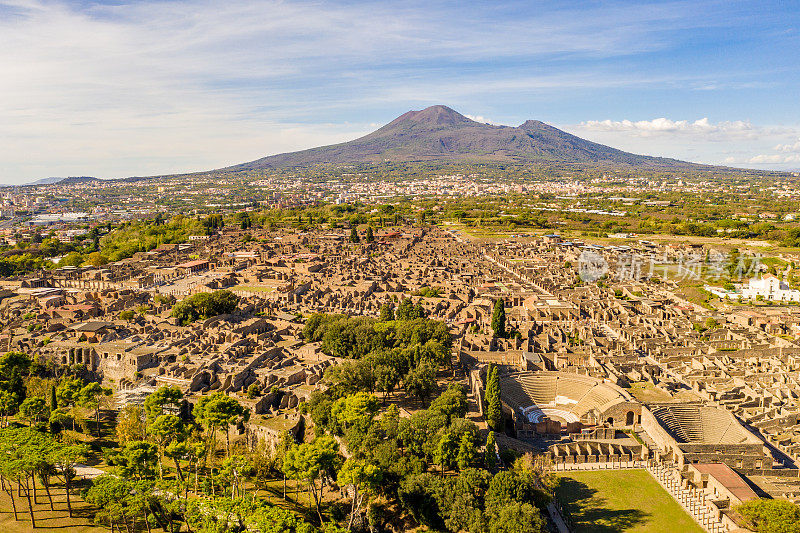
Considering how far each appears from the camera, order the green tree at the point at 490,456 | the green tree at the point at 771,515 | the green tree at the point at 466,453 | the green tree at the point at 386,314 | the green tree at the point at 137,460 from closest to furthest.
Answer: the green tree at the point at 771,515 < the green tree at the point at 137,460 < the green tree at the point at 466,453 < the green tree at the point at 490,456 < the green tree at the point at 386,314

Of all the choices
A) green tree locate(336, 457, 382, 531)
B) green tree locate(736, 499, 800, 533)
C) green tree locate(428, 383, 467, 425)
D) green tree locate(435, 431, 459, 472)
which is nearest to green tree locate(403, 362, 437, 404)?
green tree locate(428, 383, 467, 425)

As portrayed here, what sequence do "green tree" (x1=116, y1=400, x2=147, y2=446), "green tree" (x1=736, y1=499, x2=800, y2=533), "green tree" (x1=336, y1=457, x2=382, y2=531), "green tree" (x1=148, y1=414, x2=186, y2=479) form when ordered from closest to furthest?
1. "green tree" (x1=736, y1=499, x2=800, y2=533)
2. "green tree" (x1=336, y1=457, x2=382, y2=531)
3. "green tree" (x1=148, y1=414, x2=186, y2=479)
4. "green tree" (x1=116, y1=400, x2=147, y2=446)

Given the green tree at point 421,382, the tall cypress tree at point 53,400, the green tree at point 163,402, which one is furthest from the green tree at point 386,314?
the tall cypress tree at point 53,400

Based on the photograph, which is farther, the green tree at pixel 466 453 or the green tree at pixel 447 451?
the green tree at pixel 447 451

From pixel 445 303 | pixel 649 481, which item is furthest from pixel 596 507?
pixel 445 303

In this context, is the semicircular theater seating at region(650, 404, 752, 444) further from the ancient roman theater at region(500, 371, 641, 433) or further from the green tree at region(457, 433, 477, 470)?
the green tree at region(457, 433, 477, 470)

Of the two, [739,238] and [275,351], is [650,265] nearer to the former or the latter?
[739,238]

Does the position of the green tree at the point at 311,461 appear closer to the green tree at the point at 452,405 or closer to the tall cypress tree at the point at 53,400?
the green tree at the point at 452,405

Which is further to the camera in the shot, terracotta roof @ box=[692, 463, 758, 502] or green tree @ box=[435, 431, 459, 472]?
green tree @ box=[435, 431, 459, 472]
